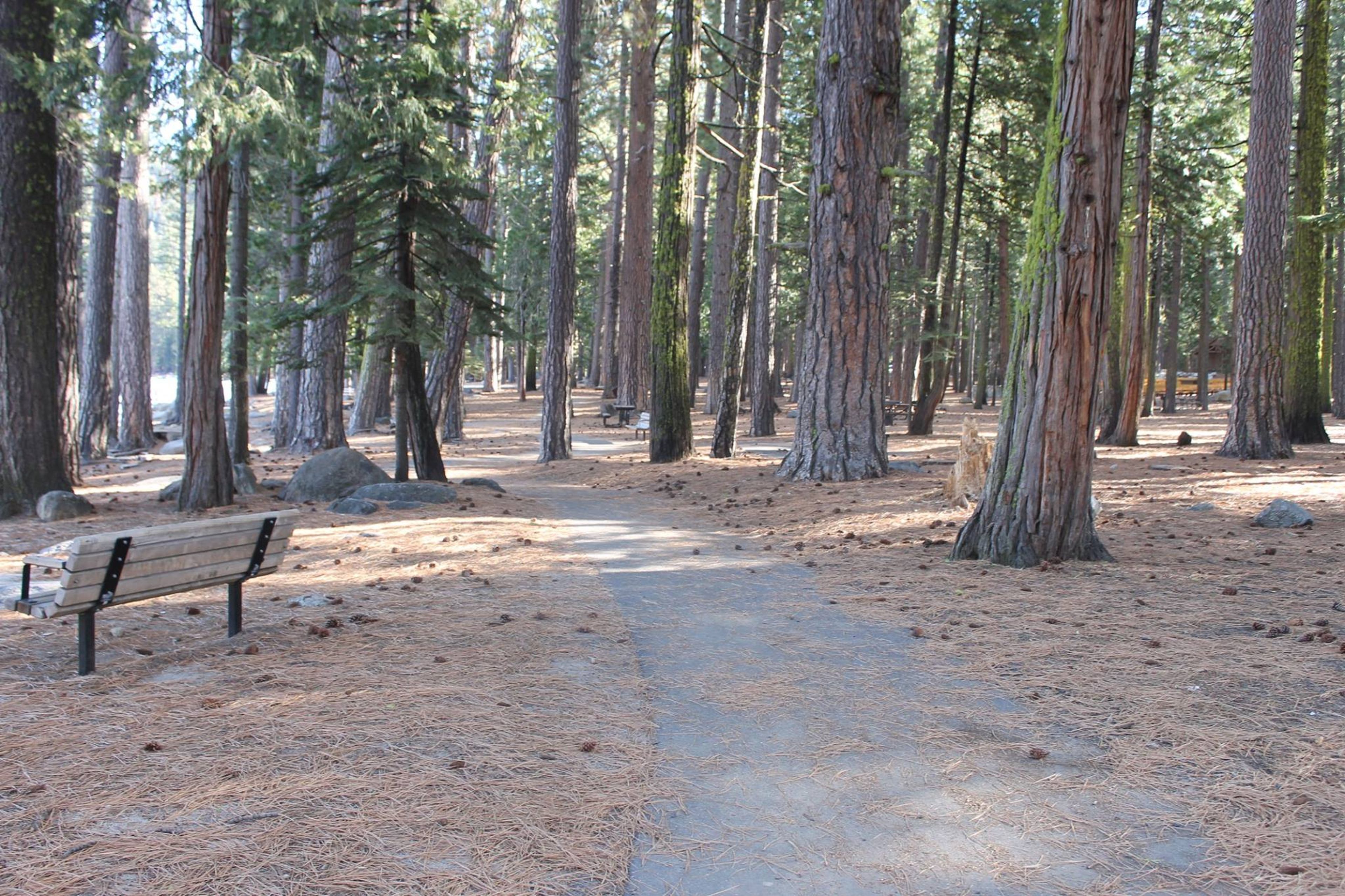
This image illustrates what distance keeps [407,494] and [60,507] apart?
3894mm

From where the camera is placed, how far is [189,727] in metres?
4.59

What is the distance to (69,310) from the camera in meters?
13.1

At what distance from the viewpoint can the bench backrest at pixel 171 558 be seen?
5062mm

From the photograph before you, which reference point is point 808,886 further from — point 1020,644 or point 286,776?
point 1020,644

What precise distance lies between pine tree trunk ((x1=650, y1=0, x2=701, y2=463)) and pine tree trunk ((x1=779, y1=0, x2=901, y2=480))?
381cm

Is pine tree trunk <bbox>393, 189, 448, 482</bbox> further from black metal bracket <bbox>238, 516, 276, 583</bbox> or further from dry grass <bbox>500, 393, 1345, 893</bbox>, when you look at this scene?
black metal bracket <bbox>238, 516, 276, 583</bbox>

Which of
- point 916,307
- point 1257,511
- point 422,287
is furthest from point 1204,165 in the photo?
point 422,287

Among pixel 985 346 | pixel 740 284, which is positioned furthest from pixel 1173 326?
pixel 740 284

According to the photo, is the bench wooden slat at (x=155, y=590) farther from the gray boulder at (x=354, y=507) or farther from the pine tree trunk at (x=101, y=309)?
the pine tree trunk at (x=101, y=309)

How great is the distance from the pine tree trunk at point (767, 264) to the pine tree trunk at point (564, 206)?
203 inches

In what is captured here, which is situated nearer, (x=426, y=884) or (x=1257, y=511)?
(x=426, y=884)

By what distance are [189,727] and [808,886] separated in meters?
3.03

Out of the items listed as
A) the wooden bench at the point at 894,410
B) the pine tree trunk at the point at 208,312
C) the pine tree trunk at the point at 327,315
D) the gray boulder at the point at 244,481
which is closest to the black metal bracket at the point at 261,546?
the pine tree trunk at the point at 208,312

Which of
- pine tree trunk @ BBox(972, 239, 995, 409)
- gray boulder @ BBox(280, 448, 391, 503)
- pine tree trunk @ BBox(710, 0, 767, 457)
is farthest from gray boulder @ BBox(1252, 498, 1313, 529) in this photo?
pine tree trunk @ BBox(972, 239, 995, 409)
